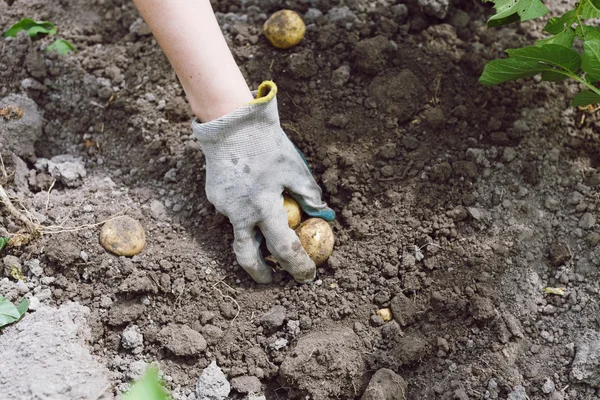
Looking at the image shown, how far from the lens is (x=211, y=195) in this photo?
2229 millimetres

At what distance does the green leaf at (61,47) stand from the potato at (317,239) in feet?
4.75

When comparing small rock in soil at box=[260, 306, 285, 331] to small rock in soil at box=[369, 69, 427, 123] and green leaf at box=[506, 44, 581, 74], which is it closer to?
small rock in soil at box=[369, 69, 427, 123]

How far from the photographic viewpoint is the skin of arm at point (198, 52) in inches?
82.4

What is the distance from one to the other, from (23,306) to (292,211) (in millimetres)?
1061

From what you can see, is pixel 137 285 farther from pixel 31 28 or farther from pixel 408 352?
pixel 31 28

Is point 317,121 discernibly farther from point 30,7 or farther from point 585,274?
point 30,7

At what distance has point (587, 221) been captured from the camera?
2248 millimetres

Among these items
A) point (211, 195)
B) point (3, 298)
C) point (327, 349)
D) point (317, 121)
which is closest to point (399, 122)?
point (317, 121)

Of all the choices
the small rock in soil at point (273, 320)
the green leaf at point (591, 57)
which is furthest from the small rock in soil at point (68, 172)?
the green leaf at point (591, 57)

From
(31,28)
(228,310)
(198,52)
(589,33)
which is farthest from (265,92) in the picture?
(31,28)

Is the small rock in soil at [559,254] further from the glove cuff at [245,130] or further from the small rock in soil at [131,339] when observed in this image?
the small rock in soil at [131,339]

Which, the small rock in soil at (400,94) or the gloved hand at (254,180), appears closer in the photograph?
the gloved hand at (254,180)

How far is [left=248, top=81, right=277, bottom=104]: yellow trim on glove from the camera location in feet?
6.96

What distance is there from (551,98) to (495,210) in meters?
0.61
